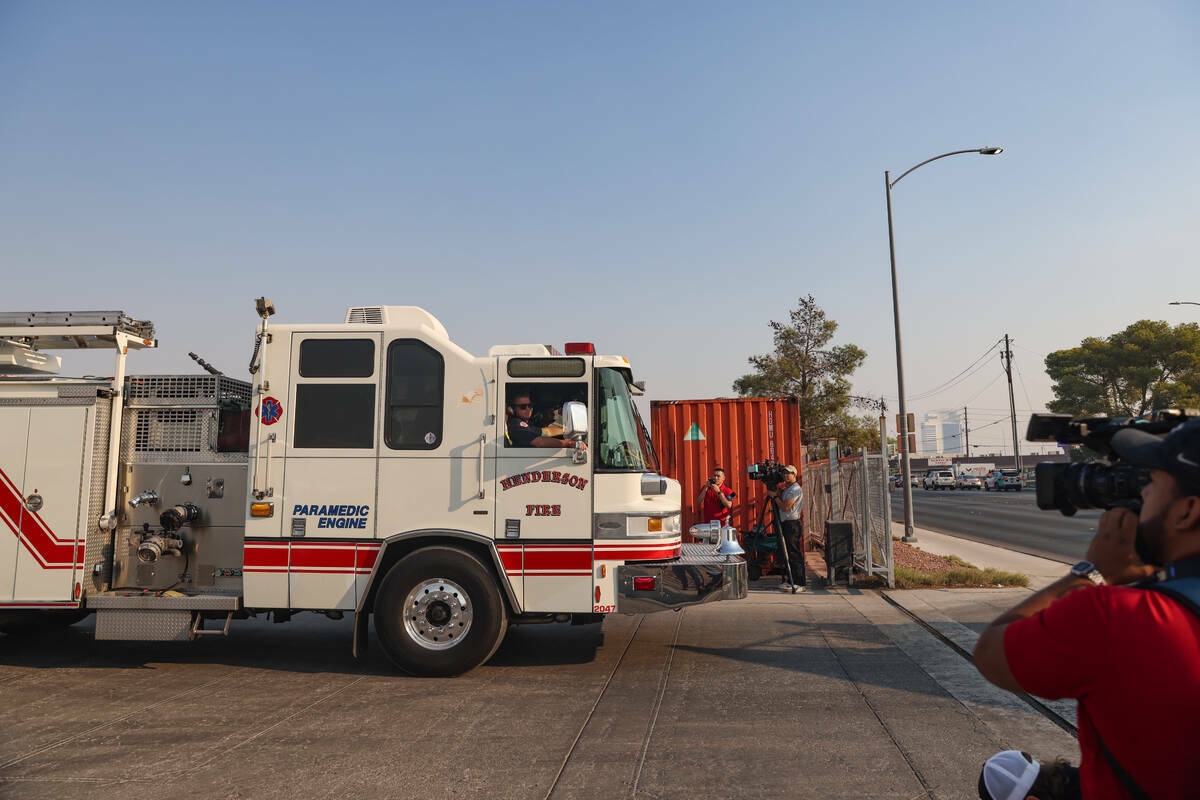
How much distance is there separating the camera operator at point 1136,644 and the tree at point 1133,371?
47.8 metres

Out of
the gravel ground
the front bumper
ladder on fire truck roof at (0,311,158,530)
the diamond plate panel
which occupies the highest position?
ladder on fire truck roof at (0,311,158,530)

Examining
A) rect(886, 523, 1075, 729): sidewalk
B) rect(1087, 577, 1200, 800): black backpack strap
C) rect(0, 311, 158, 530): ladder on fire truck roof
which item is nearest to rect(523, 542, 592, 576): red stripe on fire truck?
rect(886, 523, 1075, 729): sidewalk

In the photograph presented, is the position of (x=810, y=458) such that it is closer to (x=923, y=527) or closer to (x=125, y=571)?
(x=923, y=527)

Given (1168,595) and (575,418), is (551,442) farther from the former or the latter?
(1168,595)

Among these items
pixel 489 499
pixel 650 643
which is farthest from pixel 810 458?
pixel 489 499

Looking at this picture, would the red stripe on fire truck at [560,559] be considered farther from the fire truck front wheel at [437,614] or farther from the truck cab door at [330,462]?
the truck cab door at [330,462]

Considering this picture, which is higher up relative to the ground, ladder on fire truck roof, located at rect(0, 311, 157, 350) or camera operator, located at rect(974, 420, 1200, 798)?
ladder on fire truck roof, located at rect(0, 311, 157, 350)

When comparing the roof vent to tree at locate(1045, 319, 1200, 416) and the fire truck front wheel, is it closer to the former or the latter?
the fire truck front wheel

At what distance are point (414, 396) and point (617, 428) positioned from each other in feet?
5.77

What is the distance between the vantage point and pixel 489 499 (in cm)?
678

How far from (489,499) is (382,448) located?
1.01 metres

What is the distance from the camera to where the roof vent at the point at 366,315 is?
23.3 feet

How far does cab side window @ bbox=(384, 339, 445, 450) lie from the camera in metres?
6.87

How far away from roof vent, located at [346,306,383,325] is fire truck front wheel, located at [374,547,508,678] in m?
2.07
